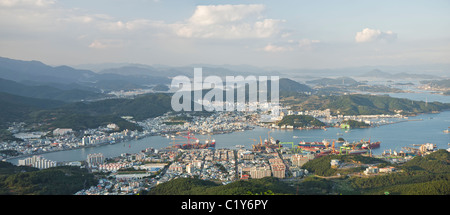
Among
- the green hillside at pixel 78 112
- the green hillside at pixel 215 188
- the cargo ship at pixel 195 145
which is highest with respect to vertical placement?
the green hillside at pixel 78 112

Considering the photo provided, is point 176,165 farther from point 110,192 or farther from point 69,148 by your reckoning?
point 69,148

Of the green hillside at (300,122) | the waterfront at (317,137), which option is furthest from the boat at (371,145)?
the green hillside at (300,122)

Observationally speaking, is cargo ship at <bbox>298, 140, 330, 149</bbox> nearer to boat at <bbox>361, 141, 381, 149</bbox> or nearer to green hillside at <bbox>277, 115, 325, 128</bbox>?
boat at <bbox>361, 141, 381, 149</bbox>

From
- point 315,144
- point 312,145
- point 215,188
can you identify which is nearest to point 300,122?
point 315,144

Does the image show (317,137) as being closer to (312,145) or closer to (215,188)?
(312,145)

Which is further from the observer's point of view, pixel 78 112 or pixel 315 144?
pixel 78 112

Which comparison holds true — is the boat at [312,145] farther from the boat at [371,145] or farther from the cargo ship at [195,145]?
the cargo ship at [195,145]
